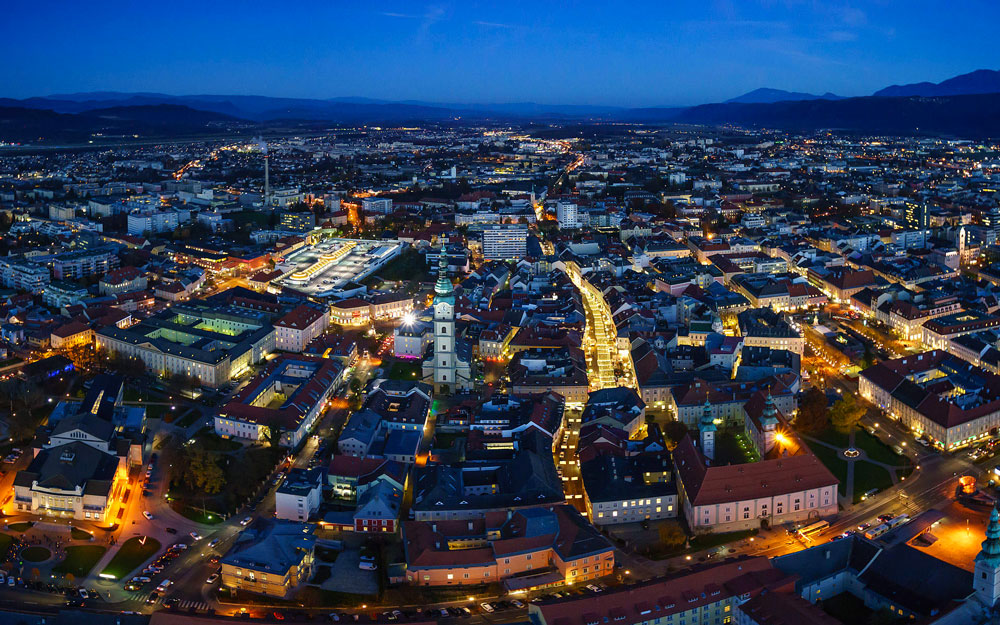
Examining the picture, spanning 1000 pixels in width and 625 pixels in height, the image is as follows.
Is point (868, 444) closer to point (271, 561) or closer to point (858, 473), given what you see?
point (858, 473)

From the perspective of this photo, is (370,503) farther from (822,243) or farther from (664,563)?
(822,243)

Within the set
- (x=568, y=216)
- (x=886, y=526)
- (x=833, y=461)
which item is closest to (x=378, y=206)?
(x=568, y=216)

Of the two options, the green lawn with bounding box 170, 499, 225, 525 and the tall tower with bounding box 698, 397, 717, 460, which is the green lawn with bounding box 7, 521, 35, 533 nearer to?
the green lawn with bounding box 170, 499, 225, 525

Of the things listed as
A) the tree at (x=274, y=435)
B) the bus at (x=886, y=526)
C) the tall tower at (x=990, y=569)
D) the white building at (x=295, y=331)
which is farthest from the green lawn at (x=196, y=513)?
the tall tower at (x=990, y=569)

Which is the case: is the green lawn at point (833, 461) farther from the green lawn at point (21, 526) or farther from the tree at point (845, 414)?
the green lawn at point (21, 526)

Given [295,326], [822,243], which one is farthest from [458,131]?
[295,326]

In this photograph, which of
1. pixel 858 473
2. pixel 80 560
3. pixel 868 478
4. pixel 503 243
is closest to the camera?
pixel 80 560
